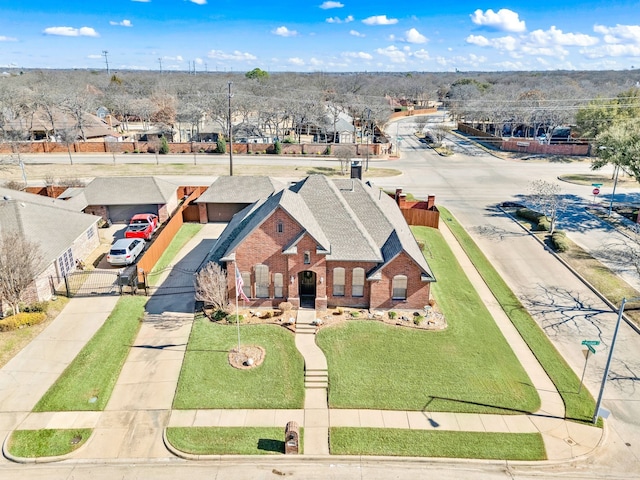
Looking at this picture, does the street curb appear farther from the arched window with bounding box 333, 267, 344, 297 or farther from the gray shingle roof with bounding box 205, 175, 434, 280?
the arched window with bounding box 333, 267, 344, 297

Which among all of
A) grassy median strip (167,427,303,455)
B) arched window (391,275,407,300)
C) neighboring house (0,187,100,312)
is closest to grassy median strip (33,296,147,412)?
grassy median strip (167,427,303,455)

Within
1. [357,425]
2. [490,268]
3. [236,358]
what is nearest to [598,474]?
[357,425]

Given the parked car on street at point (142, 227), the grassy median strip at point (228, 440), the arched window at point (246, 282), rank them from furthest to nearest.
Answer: the parked car on street at point (142, 227) → the arched window at point (246, 282) → the grassy median strip at point (228, 440)

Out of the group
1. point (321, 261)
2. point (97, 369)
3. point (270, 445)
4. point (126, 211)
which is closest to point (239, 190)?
point (126, 211)

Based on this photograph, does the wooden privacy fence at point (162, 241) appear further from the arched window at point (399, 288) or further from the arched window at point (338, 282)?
the arched window at point (399, 288)

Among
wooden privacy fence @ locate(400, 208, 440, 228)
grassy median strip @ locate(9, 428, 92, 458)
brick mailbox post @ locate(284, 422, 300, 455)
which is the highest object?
wooden privacy fence @ locate(400, 208, 440, 228)

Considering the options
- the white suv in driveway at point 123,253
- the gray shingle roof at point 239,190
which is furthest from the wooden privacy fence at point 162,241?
the gray shingle roof at point 239,190
